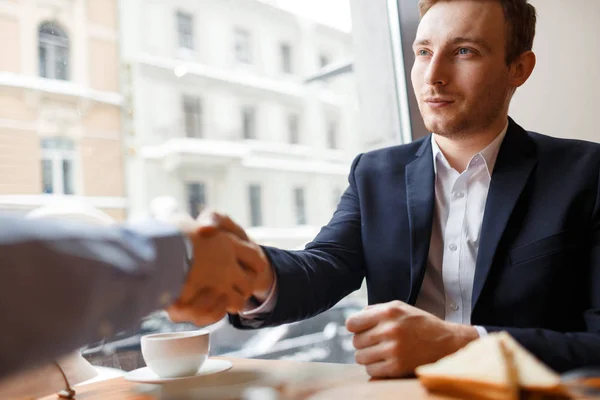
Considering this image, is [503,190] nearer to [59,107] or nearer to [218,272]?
[218,272]

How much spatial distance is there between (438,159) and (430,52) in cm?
26

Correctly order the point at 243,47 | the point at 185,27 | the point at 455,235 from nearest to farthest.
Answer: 1. the point at 455,235
2. the point at 185,27
3. the point at 243,47

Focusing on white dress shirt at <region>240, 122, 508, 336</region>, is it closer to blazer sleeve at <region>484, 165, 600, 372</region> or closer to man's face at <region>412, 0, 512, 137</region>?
man's face at <region>412, 0, 512, 137</region>

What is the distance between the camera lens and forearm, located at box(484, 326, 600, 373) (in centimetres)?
91

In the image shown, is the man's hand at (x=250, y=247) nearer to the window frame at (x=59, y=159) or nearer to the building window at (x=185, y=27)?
the window frame at (x=59, y=159)

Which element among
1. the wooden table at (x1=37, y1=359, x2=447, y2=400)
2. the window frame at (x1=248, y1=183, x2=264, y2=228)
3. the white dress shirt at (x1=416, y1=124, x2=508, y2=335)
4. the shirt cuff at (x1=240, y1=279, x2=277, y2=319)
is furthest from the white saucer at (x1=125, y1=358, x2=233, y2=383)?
the window frame at (x1=248, y1=183, x2=264, y2=228)

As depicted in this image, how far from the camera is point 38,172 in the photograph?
5.51 ft

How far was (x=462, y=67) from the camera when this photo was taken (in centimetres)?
130

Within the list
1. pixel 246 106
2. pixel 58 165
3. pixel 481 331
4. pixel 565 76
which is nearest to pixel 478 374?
pixel 481 331

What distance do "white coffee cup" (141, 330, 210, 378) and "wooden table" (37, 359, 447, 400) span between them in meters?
0.05

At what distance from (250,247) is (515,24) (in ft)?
2.80

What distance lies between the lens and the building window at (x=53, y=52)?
1824 millimetres

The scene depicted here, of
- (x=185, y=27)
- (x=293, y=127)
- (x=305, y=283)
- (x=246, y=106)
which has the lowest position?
(x=305, y=283)

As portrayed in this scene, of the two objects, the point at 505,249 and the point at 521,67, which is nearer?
the point at 505,249
